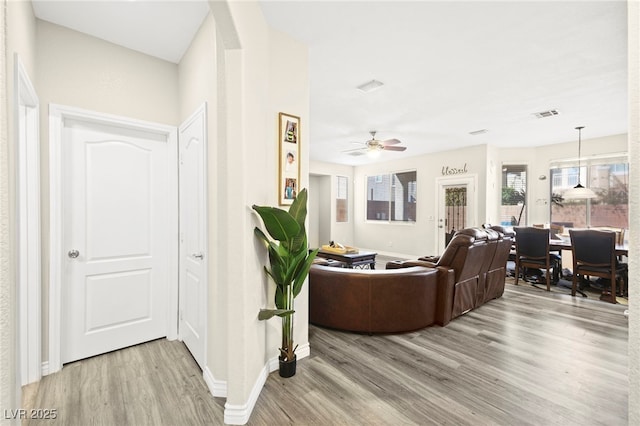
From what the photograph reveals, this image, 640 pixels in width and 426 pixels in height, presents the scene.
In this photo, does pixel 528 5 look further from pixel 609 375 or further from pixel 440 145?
pixel 440 145

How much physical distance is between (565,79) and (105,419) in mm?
5141

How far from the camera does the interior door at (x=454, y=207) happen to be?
6719 mm

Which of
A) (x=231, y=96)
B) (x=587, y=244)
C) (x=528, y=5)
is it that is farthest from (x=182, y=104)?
(x=587, y=244)

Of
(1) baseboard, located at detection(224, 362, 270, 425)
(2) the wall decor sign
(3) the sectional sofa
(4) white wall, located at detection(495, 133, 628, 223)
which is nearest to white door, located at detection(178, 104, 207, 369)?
(1) baseboard, located at detection(224, 362, 270, 425)

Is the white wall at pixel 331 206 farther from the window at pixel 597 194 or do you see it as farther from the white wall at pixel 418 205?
the window at pixel 597 194

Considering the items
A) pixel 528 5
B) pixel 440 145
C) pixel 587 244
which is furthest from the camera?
pixel 440 145

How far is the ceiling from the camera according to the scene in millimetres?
2168

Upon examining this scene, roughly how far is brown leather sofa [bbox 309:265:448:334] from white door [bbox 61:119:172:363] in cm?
161

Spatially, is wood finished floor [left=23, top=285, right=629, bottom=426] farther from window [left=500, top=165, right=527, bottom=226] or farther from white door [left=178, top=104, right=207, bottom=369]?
window [left=500, top=165, right=527, bottom=226]

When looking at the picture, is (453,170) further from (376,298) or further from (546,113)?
(376,298)

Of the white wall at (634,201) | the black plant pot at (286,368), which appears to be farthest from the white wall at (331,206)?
the white wall at (634,201)

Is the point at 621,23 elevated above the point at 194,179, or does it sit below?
above

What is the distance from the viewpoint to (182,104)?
2.78 metres

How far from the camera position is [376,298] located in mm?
2934
